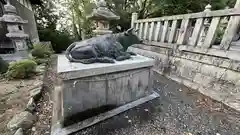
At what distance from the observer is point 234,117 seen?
72.6 inches

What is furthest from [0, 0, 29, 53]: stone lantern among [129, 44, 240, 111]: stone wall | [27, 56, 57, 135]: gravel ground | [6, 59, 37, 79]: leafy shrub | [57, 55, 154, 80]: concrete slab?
[129, 44, 240, 111]: stone wall

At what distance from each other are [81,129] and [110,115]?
1.46 ft

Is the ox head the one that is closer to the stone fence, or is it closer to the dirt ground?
the stone fence

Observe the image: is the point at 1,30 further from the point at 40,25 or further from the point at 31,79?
the point at 40,25

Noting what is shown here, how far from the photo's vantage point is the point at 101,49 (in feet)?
5.90

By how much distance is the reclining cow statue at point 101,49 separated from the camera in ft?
5.51

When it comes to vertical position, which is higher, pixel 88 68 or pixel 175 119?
pixel 88 68

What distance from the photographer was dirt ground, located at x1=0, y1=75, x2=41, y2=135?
1.53 m

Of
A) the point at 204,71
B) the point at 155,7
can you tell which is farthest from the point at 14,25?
the point at 155,7

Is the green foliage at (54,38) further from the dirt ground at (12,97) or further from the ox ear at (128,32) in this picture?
the ox ear at (128,32)

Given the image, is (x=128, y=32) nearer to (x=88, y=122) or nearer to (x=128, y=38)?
(x=128, y=38)

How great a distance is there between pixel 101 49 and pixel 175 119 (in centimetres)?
161

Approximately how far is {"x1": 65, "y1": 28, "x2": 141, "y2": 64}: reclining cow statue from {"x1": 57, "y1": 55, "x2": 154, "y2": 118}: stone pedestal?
0.12 m

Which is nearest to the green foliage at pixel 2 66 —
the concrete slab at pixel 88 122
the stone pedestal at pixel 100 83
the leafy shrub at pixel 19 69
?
the leafy shrub at pixel 19 69
